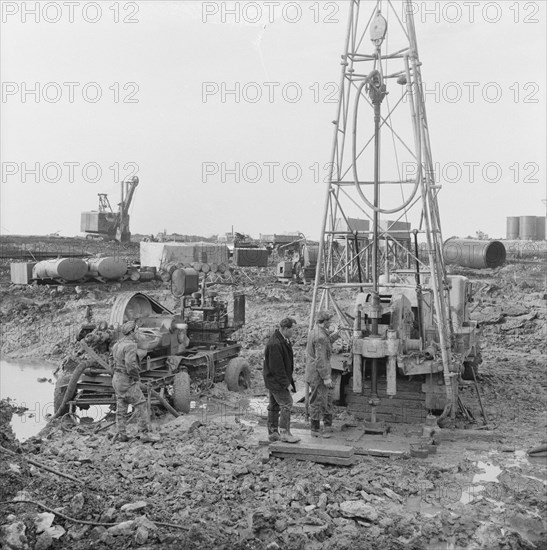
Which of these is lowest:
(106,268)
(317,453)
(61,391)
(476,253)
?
(317,453)

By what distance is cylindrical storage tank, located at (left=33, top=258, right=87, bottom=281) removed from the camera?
80.7 ft

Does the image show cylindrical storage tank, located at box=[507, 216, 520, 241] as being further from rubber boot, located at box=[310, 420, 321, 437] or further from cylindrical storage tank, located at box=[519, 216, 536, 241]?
rubber boot, located at box=[310, 420, 321, 437]

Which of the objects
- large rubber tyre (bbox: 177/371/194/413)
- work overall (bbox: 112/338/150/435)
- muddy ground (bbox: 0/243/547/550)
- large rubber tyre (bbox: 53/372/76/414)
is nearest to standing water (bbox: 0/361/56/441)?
large rubber tyre (bbox: 53/372/76/414)

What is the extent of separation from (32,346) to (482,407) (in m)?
13.1

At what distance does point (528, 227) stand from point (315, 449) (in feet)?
151

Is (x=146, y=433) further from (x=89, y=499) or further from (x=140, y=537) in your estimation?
(x=140, y=537)

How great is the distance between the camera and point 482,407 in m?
10.7

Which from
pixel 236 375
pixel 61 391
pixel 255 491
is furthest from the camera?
pixel 236 375

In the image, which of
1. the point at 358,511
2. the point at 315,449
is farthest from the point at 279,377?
the point at 358,511

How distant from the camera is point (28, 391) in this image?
577 inches

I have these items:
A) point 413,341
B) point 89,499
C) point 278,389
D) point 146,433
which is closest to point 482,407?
point 413,341

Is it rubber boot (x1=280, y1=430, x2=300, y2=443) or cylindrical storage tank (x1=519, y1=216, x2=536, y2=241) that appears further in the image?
cylindrical storage tank (x1=519, y1=216, x2=536, y2=241)

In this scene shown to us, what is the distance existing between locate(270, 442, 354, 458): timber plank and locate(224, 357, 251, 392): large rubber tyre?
479 cm

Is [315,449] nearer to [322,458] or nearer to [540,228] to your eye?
[322,458]
